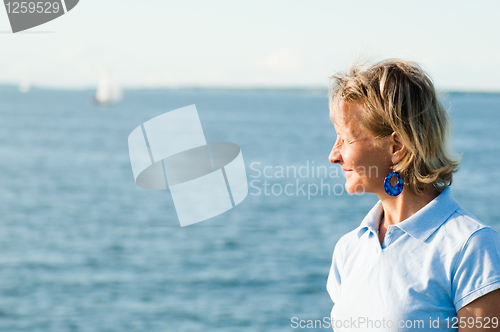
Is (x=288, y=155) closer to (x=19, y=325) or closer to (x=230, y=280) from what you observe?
(x=230, y=280)

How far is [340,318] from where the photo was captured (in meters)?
1.85

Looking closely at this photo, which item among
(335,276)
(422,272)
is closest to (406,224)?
(422,272)

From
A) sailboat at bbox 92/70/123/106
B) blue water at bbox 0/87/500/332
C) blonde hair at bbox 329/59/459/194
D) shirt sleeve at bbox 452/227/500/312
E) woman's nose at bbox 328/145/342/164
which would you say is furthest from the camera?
sailboat at bbox 92/70/123/106

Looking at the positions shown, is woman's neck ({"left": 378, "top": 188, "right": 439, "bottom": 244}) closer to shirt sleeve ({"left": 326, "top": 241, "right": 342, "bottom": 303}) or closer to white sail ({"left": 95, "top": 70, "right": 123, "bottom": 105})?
shirt sleeve ({"left": 326, "top": 241, "right": 342, "bottom": 303})

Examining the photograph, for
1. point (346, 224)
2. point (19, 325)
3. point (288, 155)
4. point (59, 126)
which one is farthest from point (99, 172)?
point (59, 126)

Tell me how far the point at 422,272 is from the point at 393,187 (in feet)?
1.05

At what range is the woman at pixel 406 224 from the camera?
153cm

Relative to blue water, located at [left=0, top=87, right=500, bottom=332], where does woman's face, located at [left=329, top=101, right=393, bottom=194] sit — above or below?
above

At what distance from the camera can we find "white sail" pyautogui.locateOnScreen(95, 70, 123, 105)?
7628 cm

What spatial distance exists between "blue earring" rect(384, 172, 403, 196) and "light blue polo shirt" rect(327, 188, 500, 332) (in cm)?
10

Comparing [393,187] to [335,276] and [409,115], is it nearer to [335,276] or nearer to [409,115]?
[409,115]

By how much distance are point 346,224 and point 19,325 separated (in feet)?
37.1

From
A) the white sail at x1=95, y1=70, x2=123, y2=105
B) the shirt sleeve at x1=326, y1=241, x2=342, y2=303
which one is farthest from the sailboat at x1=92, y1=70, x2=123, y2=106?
the shirt sleeve at x1=326, y1=241, x2=342, y2=303

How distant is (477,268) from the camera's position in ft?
4.92
